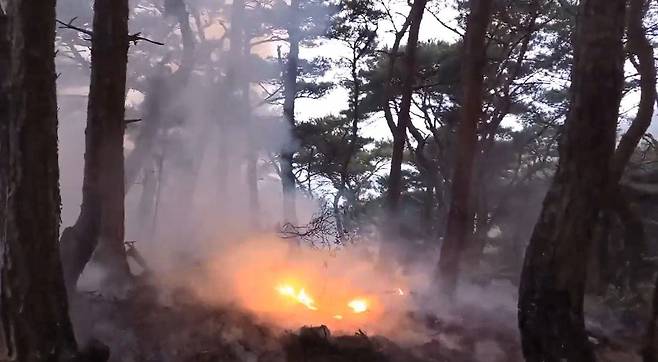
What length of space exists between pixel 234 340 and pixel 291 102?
1405 cm

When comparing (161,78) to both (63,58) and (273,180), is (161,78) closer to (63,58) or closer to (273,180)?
(63,58)

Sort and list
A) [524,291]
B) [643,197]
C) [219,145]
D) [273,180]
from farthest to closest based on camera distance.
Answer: [273,180] < [219,145] < [643,197] < [524,291]

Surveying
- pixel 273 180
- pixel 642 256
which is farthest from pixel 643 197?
pixel 273 180

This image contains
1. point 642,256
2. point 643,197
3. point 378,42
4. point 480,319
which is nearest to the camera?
point 480,319

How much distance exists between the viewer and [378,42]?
19750 mm

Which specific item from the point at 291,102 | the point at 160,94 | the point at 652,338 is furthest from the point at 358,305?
the point at 291,102

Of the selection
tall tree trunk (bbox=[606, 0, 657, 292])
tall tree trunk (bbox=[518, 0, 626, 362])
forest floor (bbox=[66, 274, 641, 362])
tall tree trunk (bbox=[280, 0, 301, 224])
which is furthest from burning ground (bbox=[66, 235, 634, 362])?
tall tree trunk (bbox=[280, 0, 301, 224])

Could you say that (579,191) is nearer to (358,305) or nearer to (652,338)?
(652,338)

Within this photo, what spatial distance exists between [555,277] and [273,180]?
919 inches

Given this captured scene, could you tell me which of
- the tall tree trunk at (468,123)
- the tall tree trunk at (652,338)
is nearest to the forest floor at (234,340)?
the tall tree trunk at (468,123)

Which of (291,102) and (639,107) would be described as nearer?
(639,107)

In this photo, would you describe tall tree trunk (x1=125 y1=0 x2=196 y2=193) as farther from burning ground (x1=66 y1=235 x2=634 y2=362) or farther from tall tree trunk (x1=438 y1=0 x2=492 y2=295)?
tall tree trunk (x1=438 y1=0 x2=492 y2=295)

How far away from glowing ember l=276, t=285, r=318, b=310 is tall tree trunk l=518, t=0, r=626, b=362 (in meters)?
5.04

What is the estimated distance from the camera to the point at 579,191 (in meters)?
5.42
